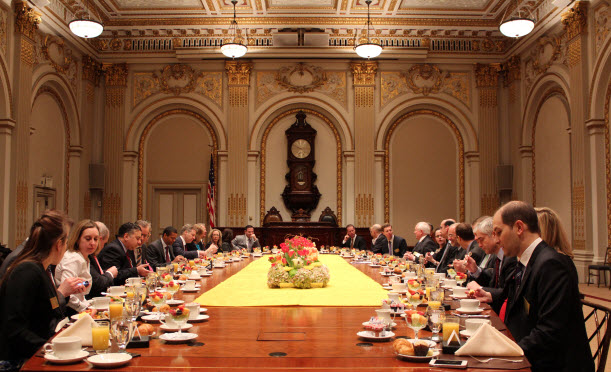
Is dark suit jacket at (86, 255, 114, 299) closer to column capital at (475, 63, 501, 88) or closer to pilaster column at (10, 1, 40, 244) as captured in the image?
pilaster column at (10, 1, 40, 244)

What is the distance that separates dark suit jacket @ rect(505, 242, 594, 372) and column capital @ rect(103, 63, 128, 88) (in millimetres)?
14020

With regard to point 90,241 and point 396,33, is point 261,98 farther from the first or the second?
point 90,241

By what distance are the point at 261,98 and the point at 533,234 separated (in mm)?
12712

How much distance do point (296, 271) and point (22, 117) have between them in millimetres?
8484

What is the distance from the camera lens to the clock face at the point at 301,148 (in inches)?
608

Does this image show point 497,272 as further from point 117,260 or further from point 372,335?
point 117,260

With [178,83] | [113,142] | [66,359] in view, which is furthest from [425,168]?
[66,359]

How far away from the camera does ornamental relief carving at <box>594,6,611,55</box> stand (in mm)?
10414

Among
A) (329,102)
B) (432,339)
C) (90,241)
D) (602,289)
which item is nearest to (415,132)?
(329,102)

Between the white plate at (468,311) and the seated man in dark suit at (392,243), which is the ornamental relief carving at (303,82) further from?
the white plate at (468,311)

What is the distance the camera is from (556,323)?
288cm

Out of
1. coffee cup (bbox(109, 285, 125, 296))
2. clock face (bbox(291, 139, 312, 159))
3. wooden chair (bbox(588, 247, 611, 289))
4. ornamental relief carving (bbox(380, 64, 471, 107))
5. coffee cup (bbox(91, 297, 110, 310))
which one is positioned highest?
ornamental relief carving (bbox(380, 64, 471, 107))

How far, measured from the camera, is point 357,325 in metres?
3.45

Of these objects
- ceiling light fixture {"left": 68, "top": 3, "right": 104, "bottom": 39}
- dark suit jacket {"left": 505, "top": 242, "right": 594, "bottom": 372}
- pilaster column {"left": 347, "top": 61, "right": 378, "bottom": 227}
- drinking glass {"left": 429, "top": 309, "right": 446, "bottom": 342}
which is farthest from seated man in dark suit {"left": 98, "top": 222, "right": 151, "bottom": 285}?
pilaster column {"left": 347, "top": 61, "right": 378, "bottom": 227}
